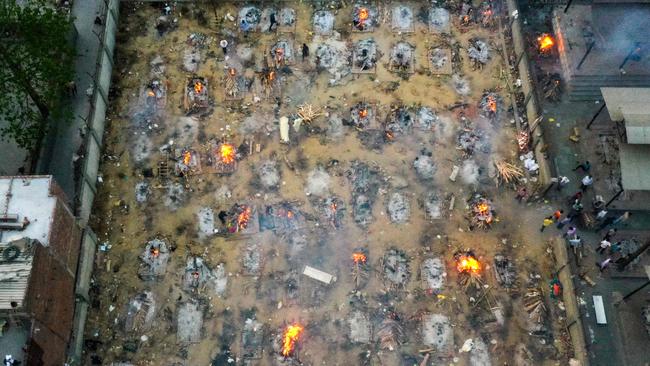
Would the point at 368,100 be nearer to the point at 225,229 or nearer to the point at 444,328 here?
the point at 225,229

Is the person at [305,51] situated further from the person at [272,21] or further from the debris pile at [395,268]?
the debris pile at [395,268]

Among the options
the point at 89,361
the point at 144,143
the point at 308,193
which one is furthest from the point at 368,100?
the point at 89,361

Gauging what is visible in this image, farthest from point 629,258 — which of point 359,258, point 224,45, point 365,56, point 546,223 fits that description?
point 224,45

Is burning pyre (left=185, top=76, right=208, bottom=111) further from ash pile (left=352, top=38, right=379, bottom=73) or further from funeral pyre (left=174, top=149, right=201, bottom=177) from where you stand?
ash pile (left=352, top=38, right=379, bottom=73)

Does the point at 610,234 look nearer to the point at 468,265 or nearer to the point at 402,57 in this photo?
the point at 468,265

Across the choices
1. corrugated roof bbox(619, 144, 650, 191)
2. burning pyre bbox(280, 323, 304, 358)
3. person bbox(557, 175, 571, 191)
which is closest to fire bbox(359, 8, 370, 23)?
person bbox(557, 175, 571, 191)

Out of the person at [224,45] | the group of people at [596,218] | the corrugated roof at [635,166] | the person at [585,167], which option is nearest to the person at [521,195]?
the group of people at [596,218]
